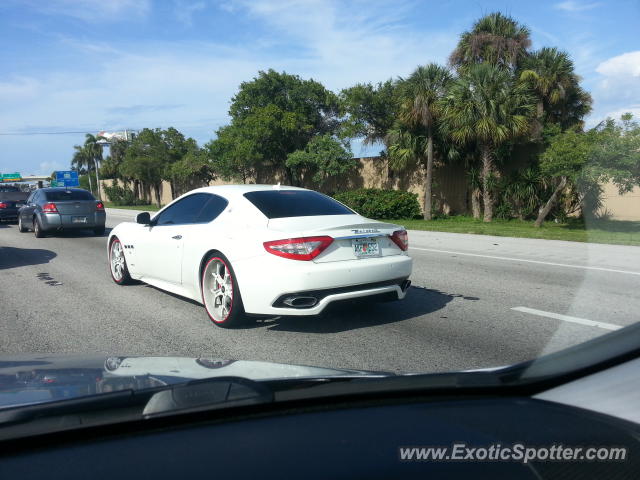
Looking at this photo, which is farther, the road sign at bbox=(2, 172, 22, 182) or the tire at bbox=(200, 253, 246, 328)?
the road sign at bbox=(2, 172, 22, 182)

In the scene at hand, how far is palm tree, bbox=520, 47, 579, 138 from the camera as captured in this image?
2322 cm

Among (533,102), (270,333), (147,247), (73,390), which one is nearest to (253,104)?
(533,102)

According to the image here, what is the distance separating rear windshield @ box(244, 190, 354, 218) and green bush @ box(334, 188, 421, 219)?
15897 millimetres

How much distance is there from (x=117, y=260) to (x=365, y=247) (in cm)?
462

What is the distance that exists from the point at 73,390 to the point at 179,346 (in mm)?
3147

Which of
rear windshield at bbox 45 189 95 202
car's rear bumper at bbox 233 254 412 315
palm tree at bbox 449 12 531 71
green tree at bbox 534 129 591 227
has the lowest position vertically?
car's rear bumper at bbox 233 254 412 315

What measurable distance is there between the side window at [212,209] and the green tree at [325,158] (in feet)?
71.8

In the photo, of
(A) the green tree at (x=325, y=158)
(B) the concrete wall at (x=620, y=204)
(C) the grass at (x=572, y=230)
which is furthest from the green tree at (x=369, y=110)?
(B) the concrete wall at (x=620, y=204)

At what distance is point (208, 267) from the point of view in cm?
618

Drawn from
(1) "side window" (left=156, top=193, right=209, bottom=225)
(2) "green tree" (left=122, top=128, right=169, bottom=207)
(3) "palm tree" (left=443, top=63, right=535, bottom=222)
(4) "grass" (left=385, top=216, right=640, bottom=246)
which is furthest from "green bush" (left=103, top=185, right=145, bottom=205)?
(1) "side window" (left=156, top=193, right=209, bottom=225)

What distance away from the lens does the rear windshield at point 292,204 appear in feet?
20.2

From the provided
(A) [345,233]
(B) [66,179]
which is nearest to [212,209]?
(A) [345,233]

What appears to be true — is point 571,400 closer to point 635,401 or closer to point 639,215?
point 635,401

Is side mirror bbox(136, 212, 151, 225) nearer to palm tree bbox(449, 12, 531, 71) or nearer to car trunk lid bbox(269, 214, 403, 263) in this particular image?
car trunk lid bbox(269, 214, 403, 263)
